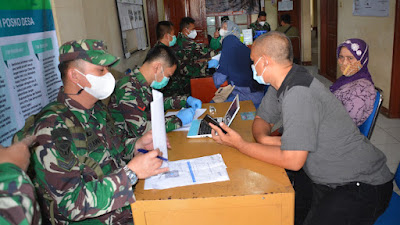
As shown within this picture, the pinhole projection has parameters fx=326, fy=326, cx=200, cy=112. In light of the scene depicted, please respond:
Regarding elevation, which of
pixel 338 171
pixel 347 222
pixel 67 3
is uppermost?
pixel 67 3

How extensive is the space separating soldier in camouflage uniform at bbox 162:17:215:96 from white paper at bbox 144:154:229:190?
3022 millimetres

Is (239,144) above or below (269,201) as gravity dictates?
above

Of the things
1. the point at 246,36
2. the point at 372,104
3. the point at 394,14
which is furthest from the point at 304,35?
the point at 372,104

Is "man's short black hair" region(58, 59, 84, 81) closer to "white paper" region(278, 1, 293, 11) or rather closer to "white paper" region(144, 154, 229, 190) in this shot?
"white paper" region(144, 154, 229, 190)

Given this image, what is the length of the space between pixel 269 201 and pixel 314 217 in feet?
1.13

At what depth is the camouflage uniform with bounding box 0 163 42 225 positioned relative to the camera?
0.65 m

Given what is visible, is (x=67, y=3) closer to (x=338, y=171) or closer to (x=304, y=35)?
(x=338, y=171)

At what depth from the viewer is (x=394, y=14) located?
362 centimetres

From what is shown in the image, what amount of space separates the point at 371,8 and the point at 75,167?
428 centimetres

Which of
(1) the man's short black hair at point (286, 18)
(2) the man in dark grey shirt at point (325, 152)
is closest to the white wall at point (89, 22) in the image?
(2) the man in dark grey shirt at point (325, 152)

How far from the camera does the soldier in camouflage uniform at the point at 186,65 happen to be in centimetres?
453

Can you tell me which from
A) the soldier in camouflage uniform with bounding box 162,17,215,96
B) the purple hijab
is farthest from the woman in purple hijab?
the soldier in camouflage uniform with bounding box 162,17,215,96

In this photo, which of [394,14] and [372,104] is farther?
[394,14]

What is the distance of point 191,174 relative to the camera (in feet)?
4.37
